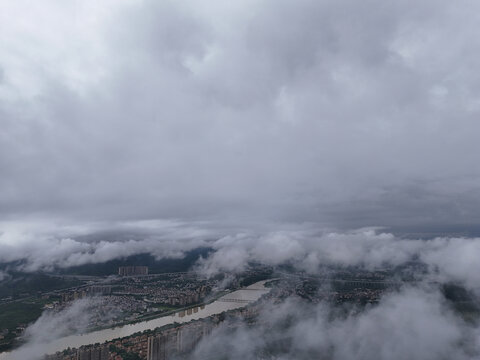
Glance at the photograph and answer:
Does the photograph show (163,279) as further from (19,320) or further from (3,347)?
(3,347)

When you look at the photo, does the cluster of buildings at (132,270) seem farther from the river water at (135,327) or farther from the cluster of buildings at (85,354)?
the cluster of buildings at (85,354)

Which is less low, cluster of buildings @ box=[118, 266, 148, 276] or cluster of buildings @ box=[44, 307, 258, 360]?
cluster of buildings @ box=[118, 266, 148, 276]

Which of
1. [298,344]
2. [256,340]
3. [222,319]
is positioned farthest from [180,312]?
[298,344]

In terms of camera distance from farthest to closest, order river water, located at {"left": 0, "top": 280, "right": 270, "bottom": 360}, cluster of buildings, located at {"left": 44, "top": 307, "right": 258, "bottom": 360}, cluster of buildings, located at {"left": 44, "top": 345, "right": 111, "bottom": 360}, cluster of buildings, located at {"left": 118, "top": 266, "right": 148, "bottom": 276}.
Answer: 1. cluster of buildings, located at {"left": 118, "top": 266, "right": 148, "bottom": 276}
2. river water, located at {"left": 0, "top": 280, "right": 270, "bottom": 360}
3. cluster of buildings, located at {"left": 44, "top": 307, "right": 258, "bottom": 360}
4. cluster of buildings, located at {"left": 44, "top": 345, "right": 111, "bottom": 360}

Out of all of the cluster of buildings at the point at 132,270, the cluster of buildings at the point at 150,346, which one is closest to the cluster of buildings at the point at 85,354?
the cluster of buildings at the point at 150,346

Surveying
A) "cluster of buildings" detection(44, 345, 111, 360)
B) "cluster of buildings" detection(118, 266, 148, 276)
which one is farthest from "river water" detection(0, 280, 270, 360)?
"cluster of buildings" detection(118, 266, 148, 276)

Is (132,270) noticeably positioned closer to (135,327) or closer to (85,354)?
(135,327)

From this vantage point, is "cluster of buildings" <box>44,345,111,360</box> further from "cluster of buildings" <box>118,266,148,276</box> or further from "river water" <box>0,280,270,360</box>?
"cluster of buildings" <box>118,266,148,276</box>

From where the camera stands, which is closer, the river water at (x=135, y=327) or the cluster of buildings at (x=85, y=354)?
the cluster of buildings at (x=85, y=354)

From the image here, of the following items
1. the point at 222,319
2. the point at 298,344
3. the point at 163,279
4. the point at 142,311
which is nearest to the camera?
the point at 298,344
